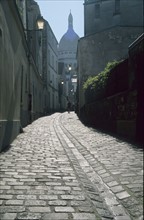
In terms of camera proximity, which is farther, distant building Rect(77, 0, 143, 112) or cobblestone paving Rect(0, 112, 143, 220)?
distant building Rect(77, 0, 143, 112)

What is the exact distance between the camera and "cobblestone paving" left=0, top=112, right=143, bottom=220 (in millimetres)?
3693

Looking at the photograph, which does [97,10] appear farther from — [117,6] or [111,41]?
[111,41]

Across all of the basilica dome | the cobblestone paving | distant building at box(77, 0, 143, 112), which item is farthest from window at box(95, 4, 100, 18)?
the basilica dome

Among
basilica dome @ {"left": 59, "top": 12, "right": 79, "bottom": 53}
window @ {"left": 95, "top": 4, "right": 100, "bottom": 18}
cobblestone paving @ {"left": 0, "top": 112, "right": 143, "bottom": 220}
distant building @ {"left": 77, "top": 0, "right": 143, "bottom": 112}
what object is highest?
basilica dome @ {"left": 59, "top": 12, "right": 79, "bottom": 53}

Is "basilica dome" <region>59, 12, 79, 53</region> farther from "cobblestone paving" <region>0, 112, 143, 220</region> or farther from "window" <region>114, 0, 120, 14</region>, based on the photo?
"cobblestone paving" <region>0, 112, 143, 220</region>

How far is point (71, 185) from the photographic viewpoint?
487cm

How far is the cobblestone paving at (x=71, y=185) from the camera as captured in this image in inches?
145

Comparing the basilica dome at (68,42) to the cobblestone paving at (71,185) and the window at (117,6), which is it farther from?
the cobblestone paving at (71,185)

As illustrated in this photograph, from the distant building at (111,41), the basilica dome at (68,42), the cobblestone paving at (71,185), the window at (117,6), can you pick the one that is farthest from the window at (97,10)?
the basilica dome at (68,42)

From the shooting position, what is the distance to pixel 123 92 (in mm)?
11914

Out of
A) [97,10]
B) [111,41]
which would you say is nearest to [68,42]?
[97,10]

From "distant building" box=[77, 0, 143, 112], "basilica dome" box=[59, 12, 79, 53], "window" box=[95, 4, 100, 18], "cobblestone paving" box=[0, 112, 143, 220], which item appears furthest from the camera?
"basilica dome" box=[59, 12, 79, 53]

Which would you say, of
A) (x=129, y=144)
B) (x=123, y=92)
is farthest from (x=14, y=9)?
(x=129, y=144)

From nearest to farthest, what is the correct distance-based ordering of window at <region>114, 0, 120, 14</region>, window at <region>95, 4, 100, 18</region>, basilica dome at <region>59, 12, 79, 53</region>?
window at <region>114, 0, 120, 14</region>, window at <region>95, 4, 100, 18</region>, basilica dome at <region>59, 12, 79, 53</region>
